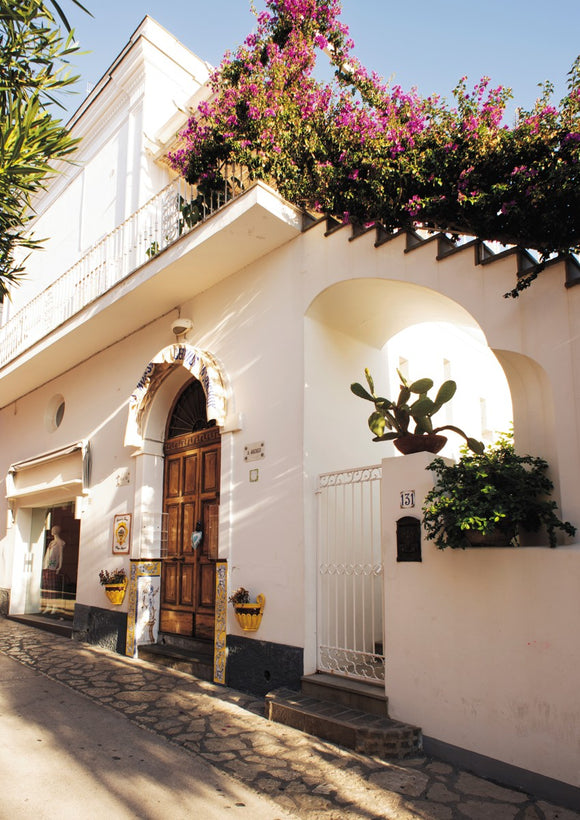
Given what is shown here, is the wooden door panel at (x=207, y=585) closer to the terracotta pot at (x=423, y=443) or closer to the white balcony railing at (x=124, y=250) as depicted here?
the terracotta pot at (x=423, y=443)

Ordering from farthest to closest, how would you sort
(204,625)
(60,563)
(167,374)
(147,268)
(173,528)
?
1. (60,563)
2. (167,374)
3. (173,528)
4. (147,268)
5. (204,625)

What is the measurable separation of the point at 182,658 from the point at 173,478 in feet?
8.12

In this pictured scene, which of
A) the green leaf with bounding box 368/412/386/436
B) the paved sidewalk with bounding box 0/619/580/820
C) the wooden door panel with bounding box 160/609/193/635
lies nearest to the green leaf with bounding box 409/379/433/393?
the green leaf with bounding box 368/412/386/436

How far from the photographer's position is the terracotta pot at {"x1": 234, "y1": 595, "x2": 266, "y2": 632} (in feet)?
20.4

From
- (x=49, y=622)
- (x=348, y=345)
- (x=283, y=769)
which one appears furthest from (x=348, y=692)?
(x=49, y=622)

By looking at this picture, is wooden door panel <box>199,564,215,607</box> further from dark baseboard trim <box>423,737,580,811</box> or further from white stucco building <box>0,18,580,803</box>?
dark baseboard trim <box>423,737,580,811</box>

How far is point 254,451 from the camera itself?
266 inches

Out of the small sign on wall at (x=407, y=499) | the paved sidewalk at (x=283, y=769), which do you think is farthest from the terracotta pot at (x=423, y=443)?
the paved sidewalk at (x=283, y=769)

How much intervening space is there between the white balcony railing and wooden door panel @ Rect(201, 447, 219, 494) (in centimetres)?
278

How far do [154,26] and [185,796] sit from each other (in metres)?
11.8

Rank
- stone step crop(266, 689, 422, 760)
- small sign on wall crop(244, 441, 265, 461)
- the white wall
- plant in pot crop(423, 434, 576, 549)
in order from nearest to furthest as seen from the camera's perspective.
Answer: the white wall, plant in pot crop(423, 434, 576, 549), stone step crop(266, 689, 422, 760), small sign on wall crop(244, 441, 265, 461)

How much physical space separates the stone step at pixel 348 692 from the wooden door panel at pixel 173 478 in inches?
141

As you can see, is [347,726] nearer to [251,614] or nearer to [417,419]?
[251,614]

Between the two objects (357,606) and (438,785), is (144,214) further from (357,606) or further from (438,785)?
(438,785)
